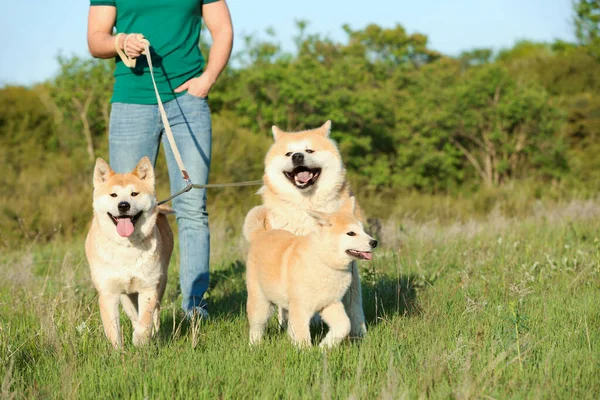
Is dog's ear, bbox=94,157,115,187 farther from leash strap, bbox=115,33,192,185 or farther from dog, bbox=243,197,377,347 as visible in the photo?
dog, bbox=243,197,377,347

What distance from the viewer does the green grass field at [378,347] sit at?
330 cm

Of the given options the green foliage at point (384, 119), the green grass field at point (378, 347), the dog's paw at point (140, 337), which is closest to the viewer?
the green grass field at point (378, 347)

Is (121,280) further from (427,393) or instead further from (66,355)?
(427,393)

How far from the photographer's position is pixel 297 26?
30.8 m

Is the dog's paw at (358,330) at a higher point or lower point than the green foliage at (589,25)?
lower

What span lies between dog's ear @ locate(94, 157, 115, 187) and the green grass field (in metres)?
0.88

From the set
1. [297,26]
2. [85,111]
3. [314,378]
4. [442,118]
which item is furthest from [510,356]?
[297,26]

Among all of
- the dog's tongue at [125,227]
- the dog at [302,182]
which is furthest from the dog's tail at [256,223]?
the dog's tongue at [125,227]

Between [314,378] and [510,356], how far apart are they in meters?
1.06

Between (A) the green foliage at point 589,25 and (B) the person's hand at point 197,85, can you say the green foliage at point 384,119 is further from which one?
(B) the person's hand at point 197,85

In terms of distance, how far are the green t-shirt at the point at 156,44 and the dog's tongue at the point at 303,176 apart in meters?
1.13

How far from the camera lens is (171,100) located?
17.1 feet

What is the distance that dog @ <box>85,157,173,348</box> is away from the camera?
14.1 ft

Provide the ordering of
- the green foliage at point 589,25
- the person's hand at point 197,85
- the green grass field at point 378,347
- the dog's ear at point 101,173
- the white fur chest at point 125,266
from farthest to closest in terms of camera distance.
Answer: the green foliage at point 589,25 → the person's hand at point 197,85 → the dog's ear at point 101,173 → the white fur chest at point 125,266 → the green grass field at point 378,347
